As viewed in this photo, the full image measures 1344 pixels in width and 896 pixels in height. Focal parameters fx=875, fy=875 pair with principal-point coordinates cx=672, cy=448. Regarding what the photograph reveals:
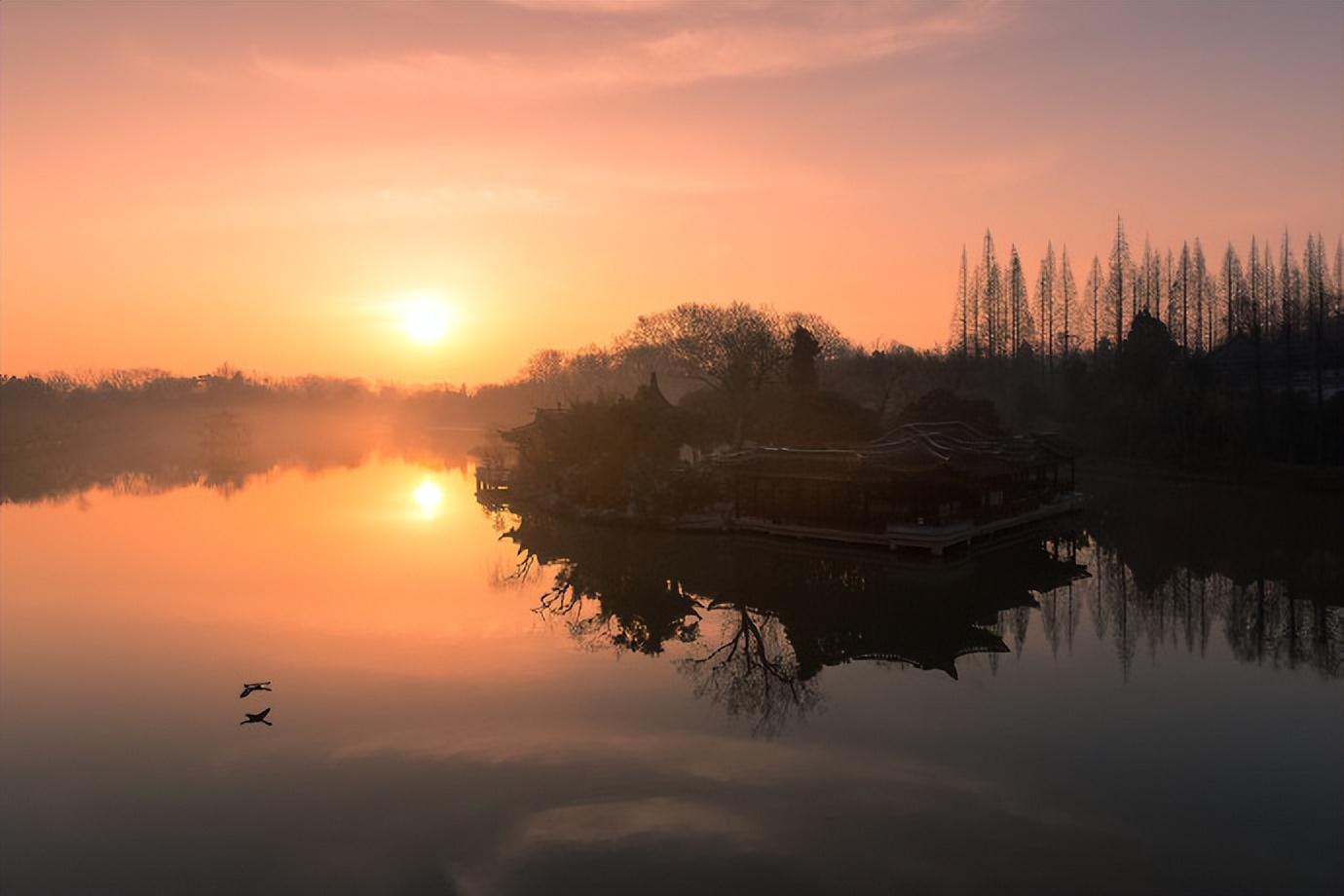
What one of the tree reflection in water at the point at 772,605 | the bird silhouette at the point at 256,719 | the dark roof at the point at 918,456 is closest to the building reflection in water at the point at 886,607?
the tree reflection in water at the point at 772,605

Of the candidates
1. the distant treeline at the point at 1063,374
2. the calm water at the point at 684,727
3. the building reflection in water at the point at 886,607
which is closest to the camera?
the calm water at the point at 684,727

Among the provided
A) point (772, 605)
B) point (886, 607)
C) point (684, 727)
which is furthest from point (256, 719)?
point (886, 607)

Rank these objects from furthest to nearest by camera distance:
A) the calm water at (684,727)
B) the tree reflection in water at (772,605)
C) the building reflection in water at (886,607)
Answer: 1. the building reflection in water at (886,607)
2. the tree reflection in water at (772,605)
3. the calm water at (684,727)

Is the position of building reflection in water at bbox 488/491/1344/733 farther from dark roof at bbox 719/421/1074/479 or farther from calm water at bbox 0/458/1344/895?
dark roof at bbox 719/421/1074/479

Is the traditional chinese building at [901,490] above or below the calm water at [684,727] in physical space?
above

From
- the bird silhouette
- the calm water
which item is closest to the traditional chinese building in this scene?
the calm water

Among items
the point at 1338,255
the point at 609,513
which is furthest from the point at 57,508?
the point at 1338,255

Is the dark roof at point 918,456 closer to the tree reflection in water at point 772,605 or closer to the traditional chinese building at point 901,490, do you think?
the traditional chinese building at point 901,490

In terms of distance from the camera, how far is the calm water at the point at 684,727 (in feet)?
29.9

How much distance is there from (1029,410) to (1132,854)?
169 ft

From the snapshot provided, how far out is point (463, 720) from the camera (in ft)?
43.3

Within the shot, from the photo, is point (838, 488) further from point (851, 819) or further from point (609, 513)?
point (851, 819)

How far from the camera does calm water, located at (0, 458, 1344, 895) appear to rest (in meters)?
9.12

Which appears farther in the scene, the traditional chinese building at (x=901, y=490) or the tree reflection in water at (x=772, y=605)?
the traditional chinese building at (x=901, y=490)
